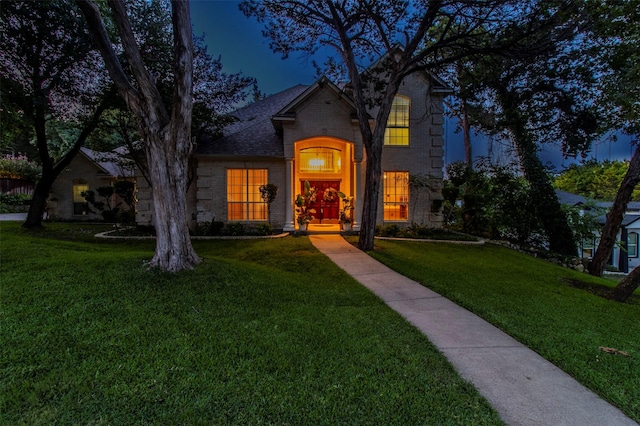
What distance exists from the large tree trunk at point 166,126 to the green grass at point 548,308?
5.26 m

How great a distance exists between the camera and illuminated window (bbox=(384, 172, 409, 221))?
13727 millimetres

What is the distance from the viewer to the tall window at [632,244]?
20077 millimetres

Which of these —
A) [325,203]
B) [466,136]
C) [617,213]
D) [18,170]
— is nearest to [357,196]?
[325,203]

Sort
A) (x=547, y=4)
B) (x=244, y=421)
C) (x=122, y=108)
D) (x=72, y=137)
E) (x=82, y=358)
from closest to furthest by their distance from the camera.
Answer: (x=244, y=421)
(x=82, y=358)
(x=547, y=4)
(x=122, y=108)
(x=72, y=137)

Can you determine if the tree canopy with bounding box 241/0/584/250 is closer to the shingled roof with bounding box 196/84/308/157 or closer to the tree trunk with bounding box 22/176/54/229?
the shingled roof with bounding box 196/84/308/157

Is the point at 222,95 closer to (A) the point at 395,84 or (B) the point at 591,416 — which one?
(A) the point at 395,84

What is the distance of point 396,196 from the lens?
1377 cm

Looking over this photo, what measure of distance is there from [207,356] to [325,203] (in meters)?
12.7

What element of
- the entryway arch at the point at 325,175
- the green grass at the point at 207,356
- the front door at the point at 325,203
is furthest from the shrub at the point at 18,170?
the green grass at the point at 207,356

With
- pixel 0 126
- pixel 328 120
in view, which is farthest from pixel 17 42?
pixel 328 120

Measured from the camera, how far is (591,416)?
2.46m

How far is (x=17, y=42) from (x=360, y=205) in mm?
13489

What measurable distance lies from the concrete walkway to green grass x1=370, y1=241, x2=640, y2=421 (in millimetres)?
194

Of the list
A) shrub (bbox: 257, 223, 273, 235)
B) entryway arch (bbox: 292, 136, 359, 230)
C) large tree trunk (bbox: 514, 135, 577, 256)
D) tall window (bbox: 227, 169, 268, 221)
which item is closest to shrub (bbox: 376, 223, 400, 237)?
entryway arch (bbox: 292, 136, 359, 230)
